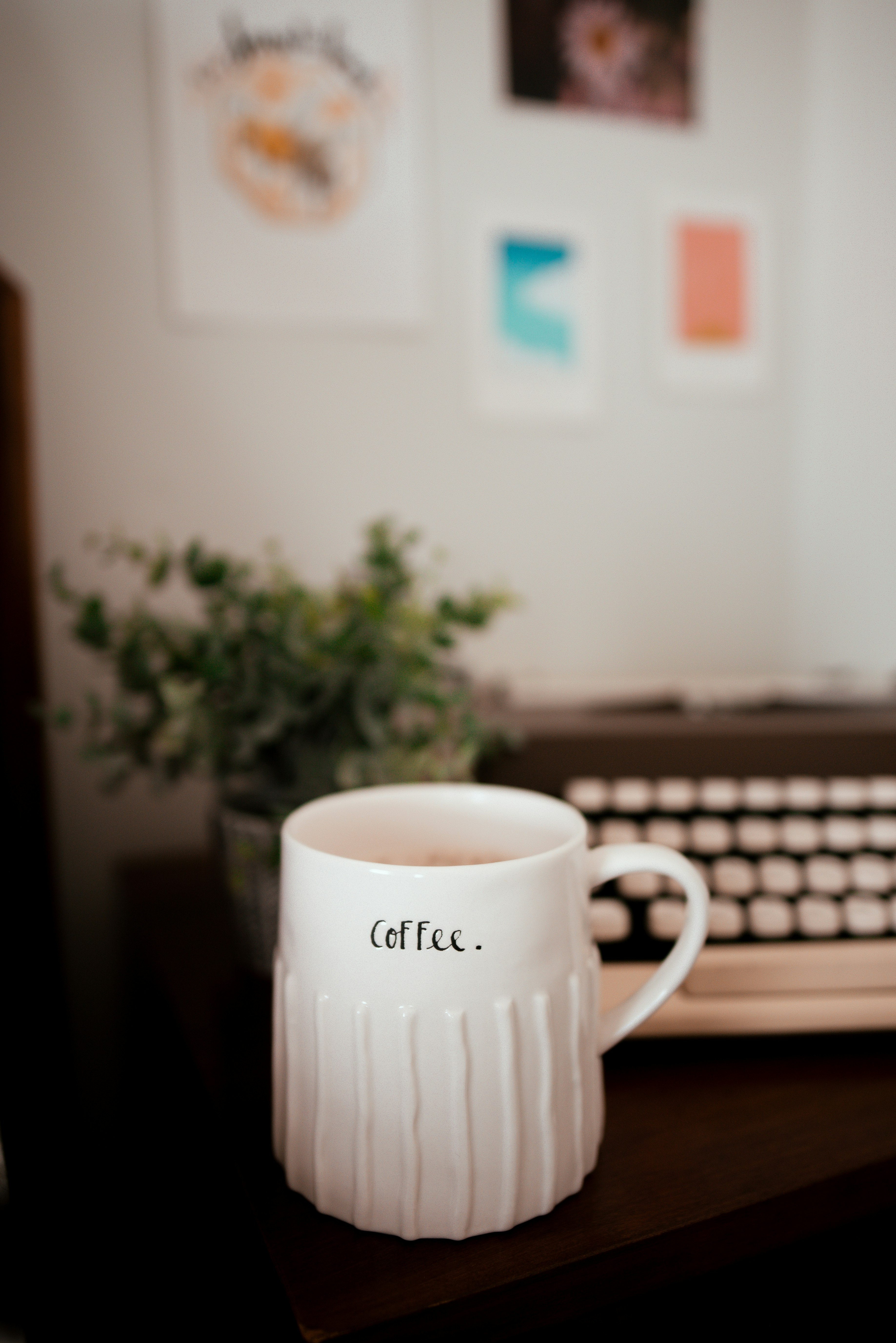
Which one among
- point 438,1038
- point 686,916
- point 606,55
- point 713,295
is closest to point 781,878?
point 686,916

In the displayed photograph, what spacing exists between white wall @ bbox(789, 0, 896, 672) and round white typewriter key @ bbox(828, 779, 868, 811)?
1.02 feet

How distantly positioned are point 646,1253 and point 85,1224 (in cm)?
28

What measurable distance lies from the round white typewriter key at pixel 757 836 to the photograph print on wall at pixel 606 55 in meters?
0.81

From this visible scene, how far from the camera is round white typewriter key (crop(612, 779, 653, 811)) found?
56 cm

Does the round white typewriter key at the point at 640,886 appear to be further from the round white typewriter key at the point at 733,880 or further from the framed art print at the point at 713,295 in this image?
the framed art print at the point at 713,295

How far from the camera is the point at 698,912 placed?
384 millimetres

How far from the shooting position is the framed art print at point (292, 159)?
842 mm

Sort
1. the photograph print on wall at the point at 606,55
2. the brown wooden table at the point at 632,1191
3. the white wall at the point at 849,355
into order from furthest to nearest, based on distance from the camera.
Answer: the photograph print on wall at the point at 606,55 → the white wall at the point at 849,355 → the brown wooden table at the point at 632,1191

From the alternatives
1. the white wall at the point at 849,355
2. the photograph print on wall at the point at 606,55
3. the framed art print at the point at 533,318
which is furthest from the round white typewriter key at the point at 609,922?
the photograph print on wall at the point at 606,55

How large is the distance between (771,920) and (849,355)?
2.21 ft

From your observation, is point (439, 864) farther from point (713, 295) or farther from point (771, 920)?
point (713, 295)

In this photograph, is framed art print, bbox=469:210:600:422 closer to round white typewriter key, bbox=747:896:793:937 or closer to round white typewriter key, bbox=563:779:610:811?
round white typewriter key, bbox=563:779:610:811

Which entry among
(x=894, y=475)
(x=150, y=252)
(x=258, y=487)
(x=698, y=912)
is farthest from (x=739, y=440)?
(x=698, y=912)

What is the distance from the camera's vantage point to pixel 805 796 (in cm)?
56
